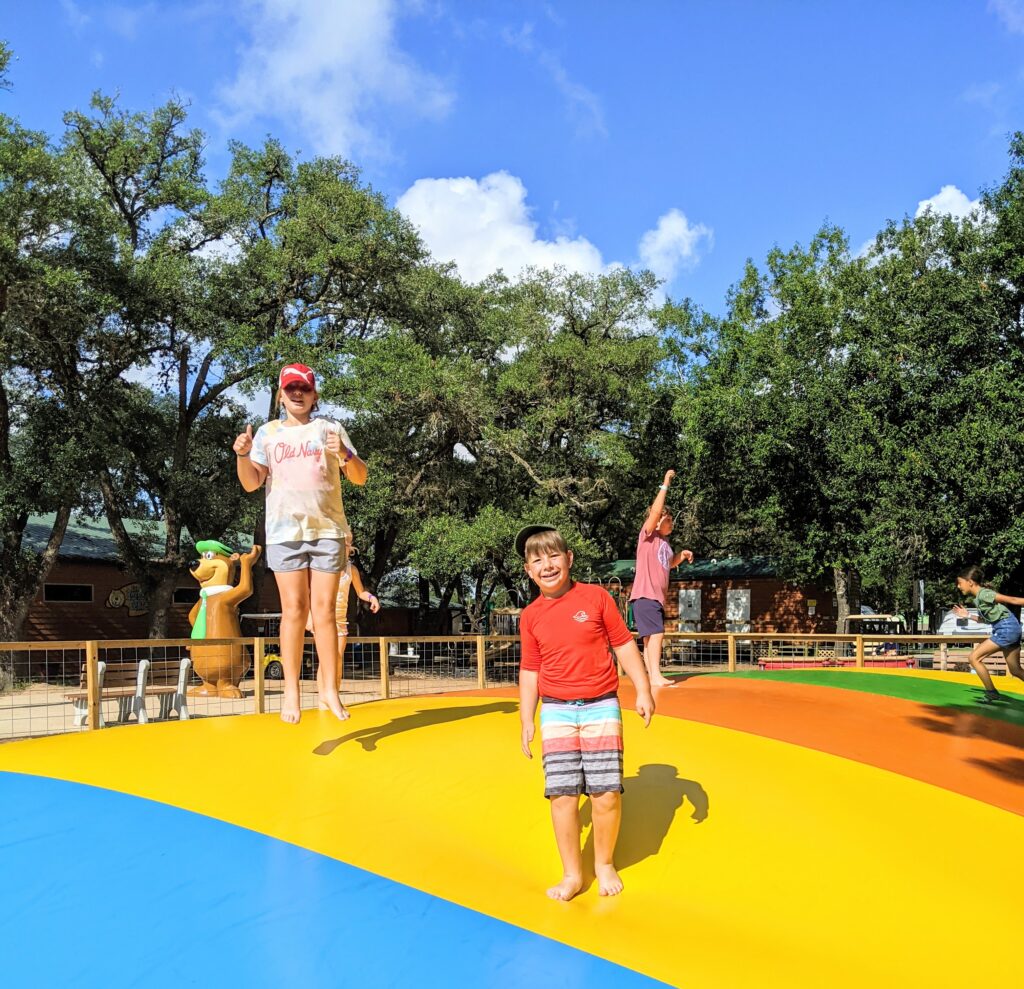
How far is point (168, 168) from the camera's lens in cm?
2511

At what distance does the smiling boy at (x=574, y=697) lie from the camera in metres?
3.85

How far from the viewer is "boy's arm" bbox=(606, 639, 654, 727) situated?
4051 mm

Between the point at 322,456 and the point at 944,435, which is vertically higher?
the point at 944,435

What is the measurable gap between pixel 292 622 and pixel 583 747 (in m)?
2.34

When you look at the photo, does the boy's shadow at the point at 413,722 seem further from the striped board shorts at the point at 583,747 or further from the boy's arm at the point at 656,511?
the striped board shorts at the point at 583,747

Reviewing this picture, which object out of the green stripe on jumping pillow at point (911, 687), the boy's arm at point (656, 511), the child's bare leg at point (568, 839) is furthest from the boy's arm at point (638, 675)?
the green stripe on jumping pillow at point (911, 687)

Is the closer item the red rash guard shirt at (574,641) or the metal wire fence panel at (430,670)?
the red rash guard shirt at (574,641)

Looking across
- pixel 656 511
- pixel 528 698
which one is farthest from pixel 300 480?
pixel 656 511

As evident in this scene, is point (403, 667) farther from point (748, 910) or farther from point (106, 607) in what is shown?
point (748, 910)

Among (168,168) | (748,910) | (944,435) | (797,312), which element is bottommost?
(748,910)

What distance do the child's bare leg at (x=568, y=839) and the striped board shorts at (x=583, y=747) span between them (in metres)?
0.05

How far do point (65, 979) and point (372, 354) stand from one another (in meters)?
21.2

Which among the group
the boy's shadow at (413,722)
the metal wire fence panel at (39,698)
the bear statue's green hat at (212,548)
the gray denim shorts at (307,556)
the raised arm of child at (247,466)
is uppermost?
the raised arm of child at (247,466)

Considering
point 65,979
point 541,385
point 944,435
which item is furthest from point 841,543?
point 65,979
